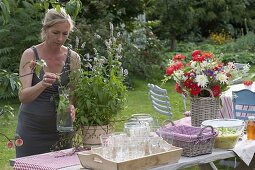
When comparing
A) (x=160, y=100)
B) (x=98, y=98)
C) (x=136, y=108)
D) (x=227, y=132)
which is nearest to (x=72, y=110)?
(x=98, y=98)

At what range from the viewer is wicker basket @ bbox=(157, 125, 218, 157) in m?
3.40

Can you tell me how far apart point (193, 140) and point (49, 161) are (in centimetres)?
85

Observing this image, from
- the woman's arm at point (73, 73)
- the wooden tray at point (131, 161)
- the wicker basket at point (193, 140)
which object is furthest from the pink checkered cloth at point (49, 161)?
the wicker basket at point (193, 140)

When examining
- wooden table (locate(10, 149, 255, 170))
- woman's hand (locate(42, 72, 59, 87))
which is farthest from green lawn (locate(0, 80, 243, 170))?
woman's hand (locate(42, 72, 59, 87))

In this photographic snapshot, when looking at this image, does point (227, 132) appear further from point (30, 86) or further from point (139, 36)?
point (139, 36)

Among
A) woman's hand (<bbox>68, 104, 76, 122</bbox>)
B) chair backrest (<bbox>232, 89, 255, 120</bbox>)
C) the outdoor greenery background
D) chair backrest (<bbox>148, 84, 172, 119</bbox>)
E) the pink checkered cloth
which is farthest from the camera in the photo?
the outdoor greenery background

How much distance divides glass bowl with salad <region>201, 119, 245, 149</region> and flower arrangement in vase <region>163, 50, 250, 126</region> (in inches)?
7.4

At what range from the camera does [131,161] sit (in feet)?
9.84

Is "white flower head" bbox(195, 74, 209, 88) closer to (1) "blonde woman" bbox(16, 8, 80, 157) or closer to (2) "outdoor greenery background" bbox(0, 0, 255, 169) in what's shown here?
(1) "blonde woman" bbox(16, 8, 80, 157)

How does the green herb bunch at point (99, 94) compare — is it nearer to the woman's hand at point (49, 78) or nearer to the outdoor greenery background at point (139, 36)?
the woman's hand at point (49, 78)

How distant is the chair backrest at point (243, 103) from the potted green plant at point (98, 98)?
59.2 inches

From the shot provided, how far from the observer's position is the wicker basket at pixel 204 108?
4.02 m

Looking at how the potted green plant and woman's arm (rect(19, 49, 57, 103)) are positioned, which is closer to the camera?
woman's arm (rect(19, 49, 57, 103))

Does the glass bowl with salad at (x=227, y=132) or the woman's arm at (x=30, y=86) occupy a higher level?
the woman's arm at (x=30, y=86)
